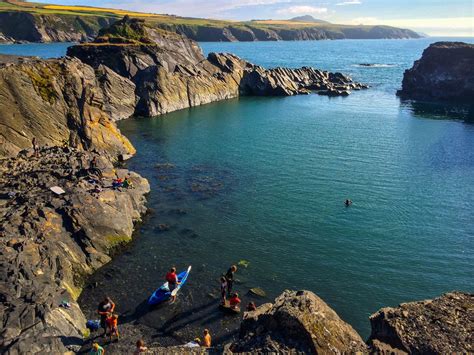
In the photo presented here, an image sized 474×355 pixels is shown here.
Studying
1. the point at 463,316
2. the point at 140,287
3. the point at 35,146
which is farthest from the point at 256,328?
the point at 35,146

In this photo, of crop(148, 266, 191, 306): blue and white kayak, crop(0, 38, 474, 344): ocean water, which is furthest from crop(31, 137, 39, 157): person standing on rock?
crop(148, 266, 191, 306): blue and white kayak

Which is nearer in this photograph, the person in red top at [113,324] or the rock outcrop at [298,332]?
the rock outcrop at [298,332]

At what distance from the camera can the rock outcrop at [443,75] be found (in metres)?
120

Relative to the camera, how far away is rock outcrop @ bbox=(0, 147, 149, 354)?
2466cm

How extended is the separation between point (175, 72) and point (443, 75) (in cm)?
8122

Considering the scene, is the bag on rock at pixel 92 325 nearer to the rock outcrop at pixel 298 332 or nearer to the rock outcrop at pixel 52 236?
the rock outcrop at pixel 52 236

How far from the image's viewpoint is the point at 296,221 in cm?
4362

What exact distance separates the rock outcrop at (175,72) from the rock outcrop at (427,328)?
81.1 meters

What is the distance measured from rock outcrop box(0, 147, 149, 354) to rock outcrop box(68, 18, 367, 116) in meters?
47.7

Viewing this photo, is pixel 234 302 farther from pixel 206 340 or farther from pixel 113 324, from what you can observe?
pixel 113 324

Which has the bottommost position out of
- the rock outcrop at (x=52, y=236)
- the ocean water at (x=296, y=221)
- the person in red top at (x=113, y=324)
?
the ocean water at (x=296, y=221)

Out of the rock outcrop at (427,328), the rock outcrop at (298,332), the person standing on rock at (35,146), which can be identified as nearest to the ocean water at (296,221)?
the rock outcrop at (298,332)

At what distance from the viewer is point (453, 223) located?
43281mm

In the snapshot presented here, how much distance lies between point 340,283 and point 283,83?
10873 cm
